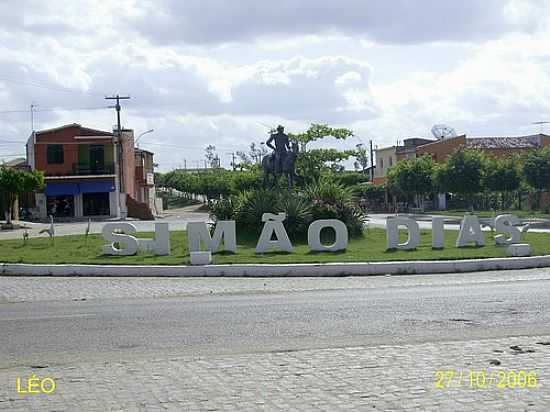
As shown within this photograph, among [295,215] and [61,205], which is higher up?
[61,205]

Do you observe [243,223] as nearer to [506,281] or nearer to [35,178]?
[506,281]

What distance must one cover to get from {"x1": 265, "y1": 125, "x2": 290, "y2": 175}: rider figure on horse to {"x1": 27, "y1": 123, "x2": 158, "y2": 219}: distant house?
127 ft

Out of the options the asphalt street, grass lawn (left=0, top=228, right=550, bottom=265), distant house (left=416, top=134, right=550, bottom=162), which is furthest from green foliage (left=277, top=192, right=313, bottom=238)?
distant house (left=416, top=134, right=550, bottom=162)

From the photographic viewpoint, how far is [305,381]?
27.2 ft

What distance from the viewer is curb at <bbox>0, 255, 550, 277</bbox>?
67.4 ft

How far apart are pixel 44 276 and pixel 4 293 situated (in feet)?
13.5

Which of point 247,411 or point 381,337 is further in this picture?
point 381,337

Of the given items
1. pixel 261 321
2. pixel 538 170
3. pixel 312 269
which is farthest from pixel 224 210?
pixel 538 170

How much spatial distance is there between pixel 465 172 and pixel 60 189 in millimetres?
32251

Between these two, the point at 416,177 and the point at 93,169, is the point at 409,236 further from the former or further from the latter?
the point at 93,169

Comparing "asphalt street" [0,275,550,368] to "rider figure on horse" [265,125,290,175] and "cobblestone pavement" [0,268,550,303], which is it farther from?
"rider figure on horse" [265,125,290,175]

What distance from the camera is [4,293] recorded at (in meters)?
17.8

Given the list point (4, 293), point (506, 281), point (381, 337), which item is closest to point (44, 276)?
point (4, 293)
